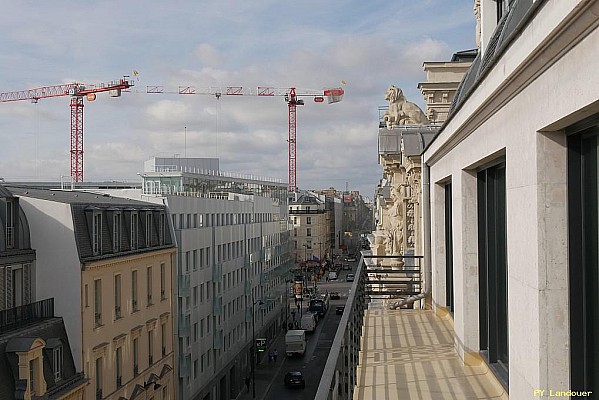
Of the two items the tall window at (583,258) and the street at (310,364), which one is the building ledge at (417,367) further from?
the street at (310,364)

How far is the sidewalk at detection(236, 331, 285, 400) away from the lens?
45541mm

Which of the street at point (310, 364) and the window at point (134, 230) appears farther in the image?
the street at point (310, 364)

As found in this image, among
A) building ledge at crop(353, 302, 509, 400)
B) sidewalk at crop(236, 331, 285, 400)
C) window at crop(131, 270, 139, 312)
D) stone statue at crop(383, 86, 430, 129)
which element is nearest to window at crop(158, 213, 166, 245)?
window at crop(131, 270, 139, 312)

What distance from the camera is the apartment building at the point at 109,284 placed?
2367 cm

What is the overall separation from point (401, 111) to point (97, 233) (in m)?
11.8

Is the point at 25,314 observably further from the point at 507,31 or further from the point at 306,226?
the point at 306,226

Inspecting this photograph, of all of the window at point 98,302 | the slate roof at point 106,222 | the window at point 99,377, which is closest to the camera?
the slate roof at point 106,222

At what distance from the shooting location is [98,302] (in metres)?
25.2

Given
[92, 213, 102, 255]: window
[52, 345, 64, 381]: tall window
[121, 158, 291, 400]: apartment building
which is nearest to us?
[52, 345, 64, 381]: tall window

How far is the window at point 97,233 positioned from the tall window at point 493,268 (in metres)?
19.2

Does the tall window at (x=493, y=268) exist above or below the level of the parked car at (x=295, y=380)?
above

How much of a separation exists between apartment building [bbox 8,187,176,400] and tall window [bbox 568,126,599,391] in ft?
69.9

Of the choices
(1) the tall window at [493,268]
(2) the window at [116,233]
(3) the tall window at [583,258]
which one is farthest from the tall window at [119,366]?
(3) the tall window at [583,258]

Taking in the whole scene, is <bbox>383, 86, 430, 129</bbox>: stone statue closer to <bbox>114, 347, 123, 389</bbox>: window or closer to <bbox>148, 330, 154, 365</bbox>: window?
<bbox>114, 347, 123, 389</bbox>: window
